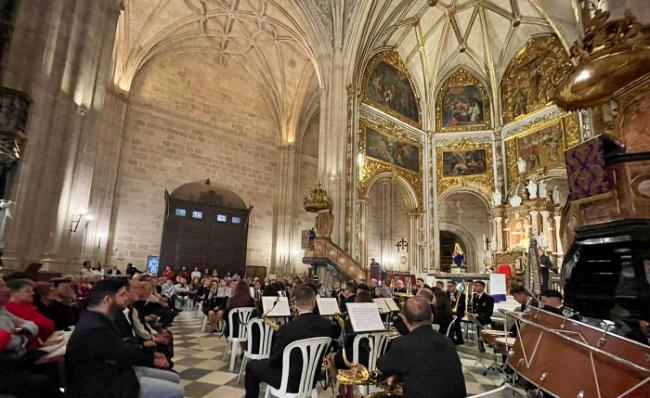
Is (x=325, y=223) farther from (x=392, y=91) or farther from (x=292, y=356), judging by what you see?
(x=292, y=356)

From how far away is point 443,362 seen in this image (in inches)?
78.8

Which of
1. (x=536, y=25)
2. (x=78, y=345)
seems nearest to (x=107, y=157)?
(x=78, y=345)

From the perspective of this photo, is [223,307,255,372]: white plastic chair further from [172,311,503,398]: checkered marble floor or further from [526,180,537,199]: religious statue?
[526,180,537,199]: religious statue

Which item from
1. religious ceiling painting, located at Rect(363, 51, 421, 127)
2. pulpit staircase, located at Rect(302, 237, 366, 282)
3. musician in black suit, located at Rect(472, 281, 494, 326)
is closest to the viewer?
musician in black suit, located at Rect(472, 281, 494, 326)

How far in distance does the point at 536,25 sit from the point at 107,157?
19520mm

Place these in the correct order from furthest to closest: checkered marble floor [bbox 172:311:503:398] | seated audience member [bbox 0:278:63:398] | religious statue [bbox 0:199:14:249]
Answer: religious statue [bbox 0:199:14:249], checkered marble floor [bbox 172:311:503:398], seated audience member [bbox 0:278:63:398]

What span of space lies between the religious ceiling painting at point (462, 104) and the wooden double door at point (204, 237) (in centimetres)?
1152

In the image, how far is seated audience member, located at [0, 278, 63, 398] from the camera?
208cm

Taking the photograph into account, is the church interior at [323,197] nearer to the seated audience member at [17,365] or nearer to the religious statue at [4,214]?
the seated audience member at [17,365]

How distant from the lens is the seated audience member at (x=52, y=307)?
3514 millimetres

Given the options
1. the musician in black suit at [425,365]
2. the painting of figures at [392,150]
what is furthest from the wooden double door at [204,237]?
the musician in black suit at [425,365]

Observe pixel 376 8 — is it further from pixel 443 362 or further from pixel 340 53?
pixel 443 362

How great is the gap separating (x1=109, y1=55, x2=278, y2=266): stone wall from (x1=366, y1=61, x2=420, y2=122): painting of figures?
6.13 meters

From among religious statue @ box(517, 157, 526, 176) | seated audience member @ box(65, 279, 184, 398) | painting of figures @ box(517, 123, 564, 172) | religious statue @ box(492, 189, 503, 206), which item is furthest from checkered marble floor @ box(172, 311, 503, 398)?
religious statue @ box(517, 157, 526, 176)
